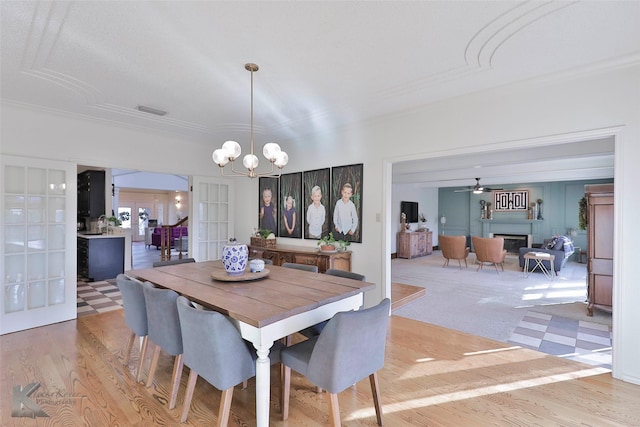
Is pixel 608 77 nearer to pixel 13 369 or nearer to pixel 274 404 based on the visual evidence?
pixel 274 404

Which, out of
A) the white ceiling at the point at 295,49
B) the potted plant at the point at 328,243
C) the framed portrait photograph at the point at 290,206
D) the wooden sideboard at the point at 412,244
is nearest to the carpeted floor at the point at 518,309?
the potted plant at the point at 328,243

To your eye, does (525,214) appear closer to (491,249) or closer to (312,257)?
(491,249)

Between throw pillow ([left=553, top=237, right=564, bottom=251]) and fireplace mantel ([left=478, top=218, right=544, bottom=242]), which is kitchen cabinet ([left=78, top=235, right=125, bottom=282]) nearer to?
throw pillow ([left=553, top=237, right=564, bottom=251])

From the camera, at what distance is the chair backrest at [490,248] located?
706 centimetres

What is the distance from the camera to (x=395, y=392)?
2283 millimetres

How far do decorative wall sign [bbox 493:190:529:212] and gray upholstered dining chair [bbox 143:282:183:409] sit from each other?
36.8 feet

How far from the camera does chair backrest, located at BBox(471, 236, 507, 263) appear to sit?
706 cm

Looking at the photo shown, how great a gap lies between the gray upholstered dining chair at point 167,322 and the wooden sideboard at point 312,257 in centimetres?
219

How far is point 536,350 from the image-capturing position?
3.00 meters

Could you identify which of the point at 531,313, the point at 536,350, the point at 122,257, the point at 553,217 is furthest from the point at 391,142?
the point at 553,217

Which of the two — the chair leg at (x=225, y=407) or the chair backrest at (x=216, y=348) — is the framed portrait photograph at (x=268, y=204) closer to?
the chair backrest at (x=216, y=348)

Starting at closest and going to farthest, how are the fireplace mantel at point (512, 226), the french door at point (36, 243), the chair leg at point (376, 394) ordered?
1. the chair leg at point (376, 394)
2. the french door at point (36, 243)
3. the fireplace mantel at point (512, 226)

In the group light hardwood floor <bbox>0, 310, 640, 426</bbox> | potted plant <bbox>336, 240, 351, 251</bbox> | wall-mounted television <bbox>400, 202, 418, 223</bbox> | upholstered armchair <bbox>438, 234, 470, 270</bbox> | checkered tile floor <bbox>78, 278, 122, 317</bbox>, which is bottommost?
checkered tile floor <bbox>78, 278, 122, 317</bbox>

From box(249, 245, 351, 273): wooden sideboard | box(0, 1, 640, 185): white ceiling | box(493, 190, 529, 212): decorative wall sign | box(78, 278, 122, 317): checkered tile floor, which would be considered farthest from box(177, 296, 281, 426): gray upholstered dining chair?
box(493, 190, 529, 212): decorative wall sign
